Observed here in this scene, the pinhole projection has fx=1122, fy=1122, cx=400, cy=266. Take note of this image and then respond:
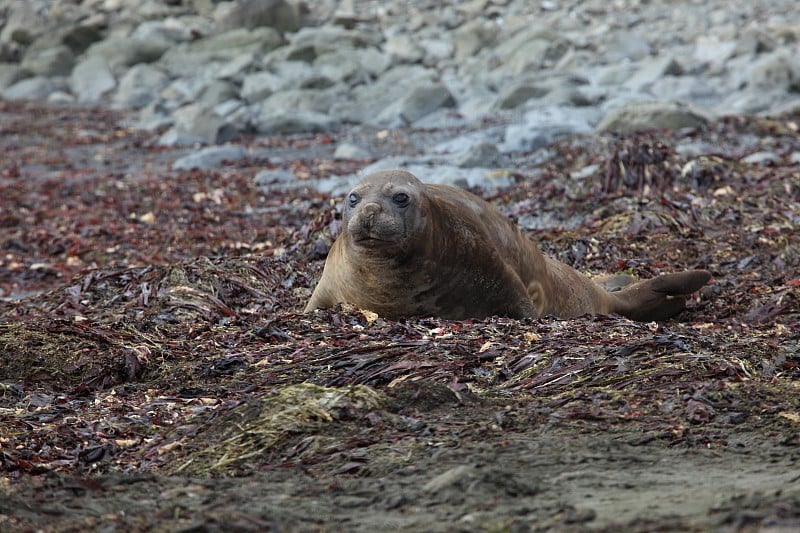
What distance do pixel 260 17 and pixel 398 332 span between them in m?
27.7

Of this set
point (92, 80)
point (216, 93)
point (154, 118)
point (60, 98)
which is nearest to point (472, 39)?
point (216, 93)

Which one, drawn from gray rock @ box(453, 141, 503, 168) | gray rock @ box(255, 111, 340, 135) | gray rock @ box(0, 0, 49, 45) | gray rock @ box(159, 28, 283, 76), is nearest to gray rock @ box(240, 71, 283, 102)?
gray rock @ box(255, 111, 340, 135)

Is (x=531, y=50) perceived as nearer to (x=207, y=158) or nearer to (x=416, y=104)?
(x=416, y=104)

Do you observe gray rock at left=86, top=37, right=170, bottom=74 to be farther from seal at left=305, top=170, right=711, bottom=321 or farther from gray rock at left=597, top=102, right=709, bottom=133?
seal at left=305, top=170, right=711, bottom=321

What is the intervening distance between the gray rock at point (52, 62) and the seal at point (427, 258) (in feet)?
87.2

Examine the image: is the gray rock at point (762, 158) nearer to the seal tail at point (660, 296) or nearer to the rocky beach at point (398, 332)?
the rocky beach at point (398, 332)

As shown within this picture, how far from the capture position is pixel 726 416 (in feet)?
12.7

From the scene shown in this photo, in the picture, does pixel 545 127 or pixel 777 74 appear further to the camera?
pixel 777 74

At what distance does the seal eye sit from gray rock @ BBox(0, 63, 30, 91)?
26555 mm

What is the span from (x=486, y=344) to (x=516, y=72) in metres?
19.9

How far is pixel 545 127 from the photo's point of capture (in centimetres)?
1694

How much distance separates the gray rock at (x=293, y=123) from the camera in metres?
20.8

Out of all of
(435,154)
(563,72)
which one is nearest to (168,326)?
(435,154)

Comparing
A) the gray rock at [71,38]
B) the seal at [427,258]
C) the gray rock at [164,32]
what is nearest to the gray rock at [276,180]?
the seal at [427,258]
